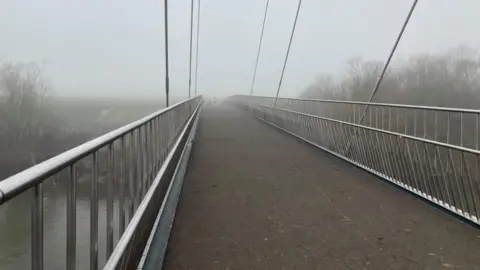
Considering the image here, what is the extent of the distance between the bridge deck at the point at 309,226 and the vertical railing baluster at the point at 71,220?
6.64ft

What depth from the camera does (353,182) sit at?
26.1 ft

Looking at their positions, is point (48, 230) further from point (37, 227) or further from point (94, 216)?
point (94, 216)

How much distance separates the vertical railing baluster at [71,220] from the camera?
207 cm

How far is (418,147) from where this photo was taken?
6.93 meters

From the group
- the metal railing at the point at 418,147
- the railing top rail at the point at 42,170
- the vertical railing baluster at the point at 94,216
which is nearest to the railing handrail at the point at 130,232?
the vertical railing baluster at the point at 94,216

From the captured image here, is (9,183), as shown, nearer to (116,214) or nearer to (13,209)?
(13,209)

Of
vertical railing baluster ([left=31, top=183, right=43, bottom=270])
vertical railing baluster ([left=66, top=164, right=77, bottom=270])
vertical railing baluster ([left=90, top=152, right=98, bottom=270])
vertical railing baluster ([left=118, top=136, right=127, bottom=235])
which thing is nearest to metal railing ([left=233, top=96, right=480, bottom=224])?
vertical railing baluster ([left=118, top=136, right=127, bottom=235])

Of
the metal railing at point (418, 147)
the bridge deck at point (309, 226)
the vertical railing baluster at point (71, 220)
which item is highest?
the vertical railing baluster at point (71, 220)

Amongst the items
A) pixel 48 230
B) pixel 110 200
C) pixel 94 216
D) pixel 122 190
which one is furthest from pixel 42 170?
pixel 122 190

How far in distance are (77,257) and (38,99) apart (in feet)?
45.5

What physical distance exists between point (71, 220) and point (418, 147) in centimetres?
573

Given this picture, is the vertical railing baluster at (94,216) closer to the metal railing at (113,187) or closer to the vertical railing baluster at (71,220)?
the metal railing at (113,187)

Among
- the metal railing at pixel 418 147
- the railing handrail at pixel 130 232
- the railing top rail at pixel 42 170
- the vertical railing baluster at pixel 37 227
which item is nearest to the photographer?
the railing top rail at pixel 42 170

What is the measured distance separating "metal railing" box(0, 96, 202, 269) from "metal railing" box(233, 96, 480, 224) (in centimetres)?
334
